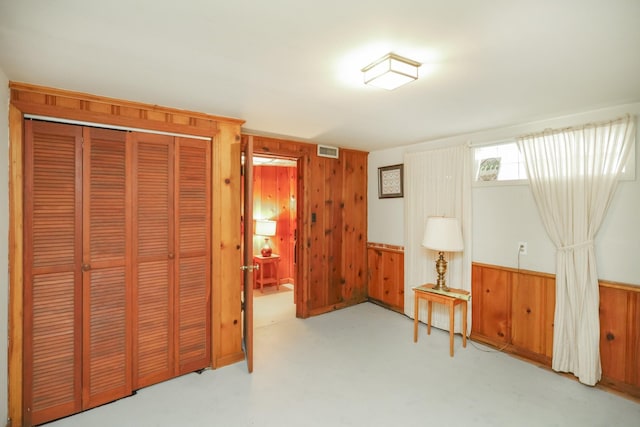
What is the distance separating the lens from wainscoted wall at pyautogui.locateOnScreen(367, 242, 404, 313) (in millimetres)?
4266

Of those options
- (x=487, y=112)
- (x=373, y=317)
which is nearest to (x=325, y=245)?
(x=373, y=317)

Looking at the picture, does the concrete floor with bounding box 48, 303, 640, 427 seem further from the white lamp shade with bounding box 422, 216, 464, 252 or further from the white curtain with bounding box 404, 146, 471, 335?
the white lamp shade with bounding box 422, 216, 464, 252

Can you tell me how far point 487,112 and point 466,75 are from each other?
3.06 ft

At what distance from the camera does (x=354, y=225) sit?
15.0 ft

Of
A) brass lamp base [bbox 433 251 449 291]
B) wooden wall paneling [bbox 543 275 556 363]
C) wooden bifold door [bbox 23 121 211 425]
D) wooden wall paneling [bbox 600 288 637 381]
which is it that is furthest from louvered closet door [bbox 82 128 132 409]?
wooden wall paneling [bbox 600 288 637 381]

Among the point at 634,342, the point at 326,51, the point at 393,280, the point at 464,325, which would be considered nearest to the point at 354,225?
the point at 393,280

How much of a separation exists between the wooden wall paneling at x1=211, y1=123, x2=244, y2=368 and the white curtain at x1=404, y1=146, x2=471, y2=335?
2.25 m

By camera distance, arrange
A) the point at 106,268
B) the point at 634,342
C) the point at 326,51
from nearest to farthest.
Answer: the point at 326,51, the point at 106,268, the point at 634,342

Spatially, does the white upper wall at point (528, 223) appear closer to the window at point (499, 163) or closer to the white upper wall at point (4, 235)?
the window at point (499, 163)

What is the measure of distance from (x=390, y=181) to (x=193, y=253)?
2.82 meters

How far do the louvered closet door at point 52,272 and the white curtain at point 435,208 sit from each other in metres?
3.44

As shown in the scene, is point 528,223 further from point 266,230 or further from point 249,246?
point 266,230

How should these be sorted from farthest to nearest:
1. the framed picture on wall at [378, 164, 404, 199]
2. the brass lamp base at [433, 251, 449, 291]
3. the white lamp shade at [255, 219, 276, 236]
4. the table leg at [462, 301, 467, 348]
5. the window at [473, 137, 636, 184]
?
1. the white lamp shade at [255, 219, 276, 236]
2. the framed picture on wall at [378, 164, 404, 199]
3. the brass lamp base at [433, 251, 449, 291]
4. the table leg at [462, 301, 467, 348]
5. the window at [473, 137, 636, 184]

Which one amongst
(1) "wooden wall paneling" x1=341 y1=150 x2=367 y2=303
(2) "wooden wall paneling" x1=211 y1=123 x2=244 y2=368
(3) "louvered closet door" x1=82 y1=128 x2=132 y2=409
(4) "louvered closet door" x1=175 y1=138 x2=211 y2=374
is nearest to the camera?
(3) "louvered closet door" x1=82 y1=128 x2=132 y2=409
